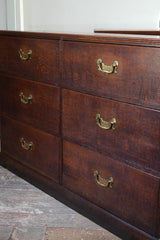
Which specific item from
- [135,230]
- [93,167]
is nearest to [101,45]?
[93,167]

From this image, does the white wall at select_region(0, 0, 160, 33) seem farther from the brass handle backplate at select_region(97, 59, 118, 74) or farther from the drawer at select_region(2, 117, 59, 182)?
the drawer at select_region(2, 117, 59, 182)

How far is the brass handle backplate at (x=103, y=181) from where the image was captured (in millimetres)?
1474

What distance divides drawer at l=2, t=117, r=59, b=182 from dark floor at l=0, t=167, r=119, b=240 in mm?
150

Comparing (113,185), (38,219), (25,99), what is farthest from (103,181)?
(25,99)

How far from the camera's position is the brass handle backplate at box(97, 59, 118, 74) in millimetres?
1323

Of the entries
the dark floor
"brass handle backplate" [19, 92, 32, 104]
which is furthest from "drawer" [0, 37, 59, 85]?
the dark floor

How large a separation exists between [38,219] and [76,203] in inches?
8.2

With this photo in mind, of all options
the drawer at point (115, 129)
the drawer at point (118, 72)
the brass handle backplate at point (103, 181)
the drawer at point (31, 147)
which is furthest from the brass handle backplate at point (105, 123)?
the drawer at point (31, 147)

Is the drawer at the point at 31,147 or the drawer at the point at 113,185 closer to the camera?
the drawer at the point at 113,185

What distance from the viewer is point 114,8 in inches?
75.3

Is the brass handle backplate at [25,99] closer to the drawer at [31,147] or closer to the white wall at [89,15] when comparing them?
the drawer at [31,147]

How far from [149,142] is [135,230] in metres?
0.42

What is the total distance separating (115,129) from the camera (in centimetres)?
140

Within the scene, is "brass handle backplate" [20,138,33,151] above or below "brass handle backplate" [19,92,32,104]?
below
